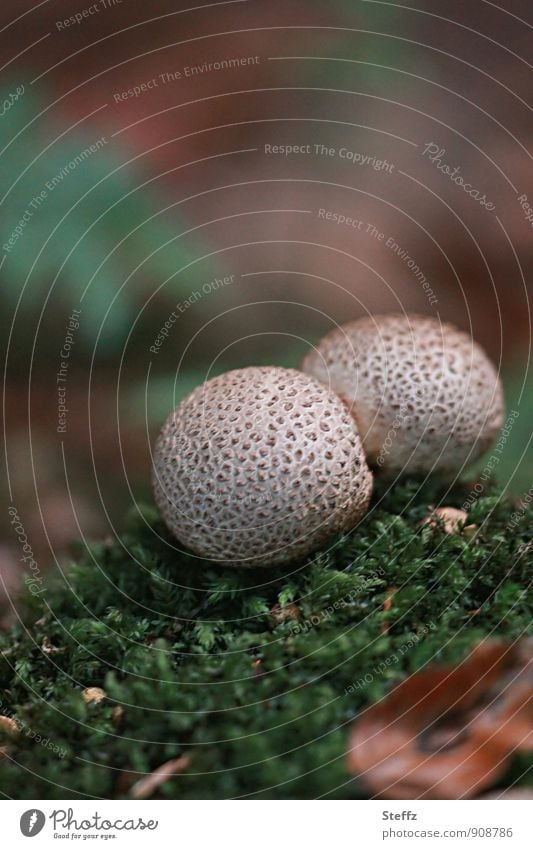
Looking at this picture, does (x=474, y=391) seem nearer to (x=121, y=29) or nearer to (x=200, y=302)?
(x=200, y=302)

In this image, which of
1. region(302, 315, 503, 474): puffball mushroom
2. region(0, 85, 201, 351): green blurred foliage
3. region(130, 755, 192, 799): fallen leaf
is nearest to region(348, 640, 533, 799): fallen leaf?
region(130, 755, 192, 799): fallen leaf

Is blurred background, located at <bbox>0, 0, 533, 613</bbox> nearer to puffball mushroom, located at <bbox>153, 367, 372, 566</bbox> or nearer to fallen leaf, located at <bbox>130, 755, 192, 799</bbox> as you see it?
puffball mushroom, located at <bbox>153, 367, 372, 566</bbox>

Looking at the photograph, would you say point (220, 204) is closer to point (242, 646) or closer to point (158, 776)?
point (242, 646)

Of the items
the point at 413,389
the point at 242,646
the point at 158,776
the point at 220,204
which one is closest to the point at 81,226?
the point at 220,204

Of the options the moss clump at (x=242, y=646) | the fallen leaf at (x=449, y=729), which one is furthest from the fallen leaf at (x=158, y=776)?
the fallen leaf at (x=449, y=729)

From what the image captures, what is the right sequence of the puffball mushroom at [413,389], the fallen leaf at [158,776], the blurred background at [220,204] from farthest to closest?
the blurred background at [220,204]
the puffball mushroom at [413,389]
the fallen leaf at [158,776]

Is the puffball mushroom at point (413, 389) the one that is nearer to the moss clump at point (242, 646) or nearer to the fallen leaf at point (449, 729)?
the moss clump at point (242, 646)

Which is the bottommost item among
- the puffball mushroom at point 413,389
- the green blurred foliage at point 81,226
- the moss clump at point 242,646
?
the moss clump at point 242,646

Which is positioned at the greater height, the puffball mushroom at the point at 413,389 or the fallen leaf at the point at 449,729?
the puffball mushroom at the point at 413,389
